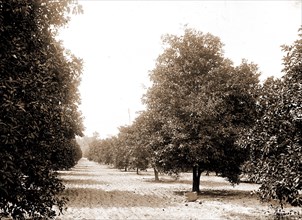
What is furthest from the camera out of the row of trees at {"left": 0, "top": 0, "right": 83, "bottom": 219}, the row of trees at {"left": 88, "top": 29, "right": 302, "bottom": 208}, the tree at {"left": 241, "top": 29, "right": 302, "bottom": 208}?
the row of trees at {"left": 88, "top": 29, "right": 302, "bottom": 208}

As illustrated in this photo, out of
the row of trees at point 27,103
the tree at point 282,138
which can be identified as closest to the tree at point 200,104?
the tree at point 282,138

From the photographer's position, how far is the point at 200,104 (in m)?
22.0

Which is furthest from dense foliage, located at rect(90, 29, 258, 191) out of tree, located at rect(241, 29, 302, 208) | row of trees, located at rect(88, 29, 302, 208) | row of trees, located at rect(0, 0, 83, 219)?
row of trees, located at rect(0, 0, 83, 219)

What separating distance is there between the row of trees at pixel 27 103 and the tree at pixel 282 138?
6667 millimetres

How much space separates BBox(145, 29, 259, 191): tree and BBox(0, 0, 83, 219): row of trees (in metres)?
14.6

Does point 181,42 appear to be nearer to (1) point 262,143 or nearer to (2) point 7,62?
(1) point 262,143

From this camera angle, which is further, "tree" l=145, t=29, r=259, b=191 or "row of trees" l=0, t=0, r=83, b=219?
"tree" l=145, t=29, r=259, b=191

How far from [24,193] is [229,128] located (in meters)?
16.6

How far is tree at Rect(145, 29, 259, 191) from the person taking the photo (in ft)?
73.2

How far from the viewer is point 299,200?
984 centimetres

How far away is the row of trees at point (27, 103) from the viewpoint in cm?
648

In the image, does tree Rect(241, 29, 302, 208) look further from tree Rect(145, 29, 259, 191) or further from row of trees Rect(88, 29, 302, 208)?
tree Rect(145, 29, 259, 191)

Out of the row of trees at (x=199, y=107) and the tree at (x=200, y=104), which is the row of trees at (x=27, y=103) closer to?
the row of trees at (x=199, y=107)

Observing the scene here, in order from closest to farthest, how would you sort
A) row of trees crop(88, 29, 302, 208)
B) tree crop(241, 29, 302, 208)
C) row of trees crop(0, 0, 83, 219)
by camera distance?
row of trees crop(0, 0, 83, 219) → tree crop(241, 29, 302, 208) → row of trees crop(88, 29, 302, 208)
